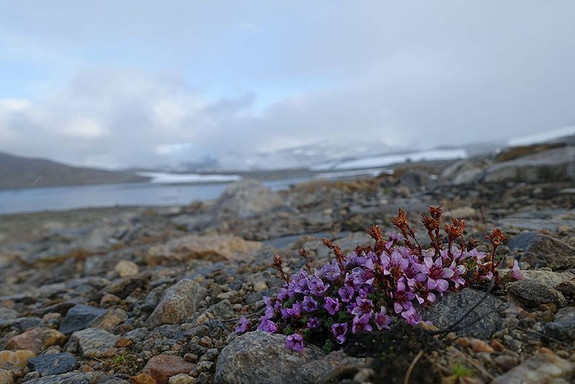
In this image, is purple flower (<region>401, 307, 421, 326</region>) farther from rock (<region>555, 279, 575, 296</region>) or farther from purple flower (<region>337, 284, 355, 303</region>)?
rock (<region>555, 279, 575, 296</region>)

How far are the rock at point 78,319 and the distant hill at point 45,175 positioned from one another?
417 ft

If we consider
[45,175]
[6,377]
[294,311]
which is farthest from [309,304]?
[45,175]

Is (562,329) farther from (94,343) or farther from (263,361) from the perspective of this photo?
(94,343)

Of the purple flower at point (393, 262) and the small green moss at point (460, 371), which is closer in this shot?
the small green moss at point (460, 371)

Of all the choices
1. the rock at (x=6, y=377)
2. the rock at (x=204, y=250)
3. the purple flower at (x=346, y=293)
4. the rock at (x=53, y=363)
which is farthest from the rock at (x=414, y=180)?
the rock at (x=6, y=377)

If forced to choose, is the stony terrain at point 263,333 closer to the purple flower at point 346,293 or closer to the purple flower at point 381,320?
the purple flower at point 381,320

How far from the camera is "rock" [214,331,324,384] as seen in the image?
2346 millimetres

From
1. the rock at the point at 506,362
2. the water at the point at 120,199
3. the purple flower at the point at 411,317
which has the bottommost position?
the water at the point at 120,199

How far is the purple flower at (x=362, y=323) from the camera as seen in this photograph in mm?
2381

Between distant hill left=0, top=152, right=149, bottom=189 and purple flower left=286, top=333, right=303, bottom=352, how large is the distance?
426ft

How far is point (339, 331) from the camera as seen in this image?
2.49 meters

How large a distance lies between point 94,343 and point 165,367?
1.13m

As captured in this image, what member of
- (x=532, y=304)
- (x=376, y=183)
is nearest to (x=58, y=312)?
(x=532, y=304)

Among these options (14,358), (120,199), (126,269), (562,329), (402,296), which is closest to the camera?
(562,329)
